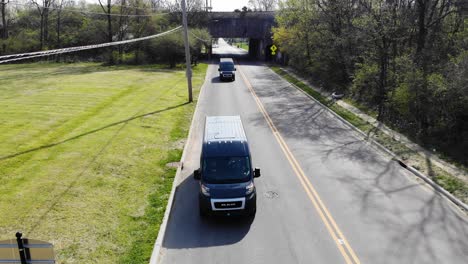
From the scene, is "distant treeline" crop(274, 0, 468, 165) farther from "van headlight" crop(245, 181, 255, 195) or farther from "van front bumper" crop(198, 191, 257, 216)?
"van front bumper" crop(198, 191, 257, 216)

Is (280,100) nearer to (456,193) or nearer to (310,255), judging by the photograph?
(456,193)

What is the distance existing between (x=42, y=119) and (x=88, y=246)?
15.3 m

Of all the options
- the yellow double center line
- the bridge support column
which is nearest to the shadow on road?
the yellow double center line

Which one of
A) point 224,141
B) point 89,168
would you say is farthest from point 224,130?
point 89,168

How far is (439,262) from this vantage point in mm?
9977

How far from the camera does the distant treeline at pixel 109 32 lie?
60.0 m

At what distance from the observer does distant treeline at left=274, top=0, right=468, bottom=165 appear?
1969 centimetres

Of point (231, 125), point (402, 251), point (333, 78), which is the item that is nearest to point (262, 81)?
point (333, 78)

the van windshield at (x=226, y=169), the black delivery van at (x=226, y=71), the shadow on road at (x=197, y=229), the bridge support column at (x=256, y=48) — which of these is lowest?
the shadow on road at (x=197, y=229)

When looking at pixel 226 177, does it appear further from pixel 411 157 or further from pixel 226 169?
pixel 411 157

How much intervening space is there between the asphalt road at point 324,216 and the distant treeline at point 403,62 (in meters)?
4.58

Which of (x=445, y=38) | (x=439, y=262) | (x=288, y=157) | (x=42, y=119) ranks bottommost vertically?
(x=439, y=262)

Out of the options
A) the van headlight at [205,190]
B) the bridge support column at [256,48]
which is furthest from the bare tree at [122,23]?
the van headlight at [205,190]

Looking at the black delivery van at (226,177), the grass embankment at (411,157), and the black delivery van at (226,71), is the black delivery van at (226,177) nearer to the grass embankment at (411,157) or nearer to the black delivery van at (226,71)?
the grass embankment at (411,157)
